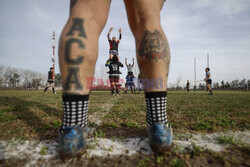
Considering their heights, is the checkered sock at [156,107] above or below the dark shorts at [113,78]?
below

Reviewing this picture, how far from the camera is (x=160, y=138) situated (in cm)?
78

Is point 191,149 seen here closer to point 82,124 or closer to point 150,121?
point 150,121

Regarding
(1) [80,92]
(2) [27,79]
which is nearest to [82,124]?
(1) [80,92]

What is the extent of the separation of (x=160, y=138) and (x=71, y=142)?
0.53m

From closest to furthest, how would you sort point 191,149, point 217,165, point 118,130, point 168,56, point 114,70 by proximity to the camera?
point 217,165 < point 191,149 < point 168,56 < point 118,130 < point 114,70

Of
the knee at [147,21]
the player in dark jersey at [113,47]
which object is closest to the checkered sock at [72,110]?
the knee at [147,21]

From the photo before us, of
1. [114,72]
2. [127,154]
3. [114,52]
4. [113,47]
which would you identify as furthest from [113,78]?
[127,154]

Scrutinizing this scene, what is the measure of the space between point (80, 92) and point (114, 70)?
6.12 m

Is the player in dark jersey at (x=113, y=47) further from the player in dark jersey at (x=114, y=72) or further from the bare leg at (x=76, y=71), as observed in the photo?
the bare leg at (x=76, y=71)

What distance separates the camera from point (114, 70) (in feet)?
22.6

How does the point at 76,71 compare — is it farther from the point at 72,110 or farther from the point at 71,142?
the point at 71,142

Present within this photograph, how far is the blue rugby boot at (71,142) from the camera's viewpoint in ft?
2.34

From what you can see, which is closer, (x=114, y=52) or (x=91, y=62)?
(x=91, y=62)

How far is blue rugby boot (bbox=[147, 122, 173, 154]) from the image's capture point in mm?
774
